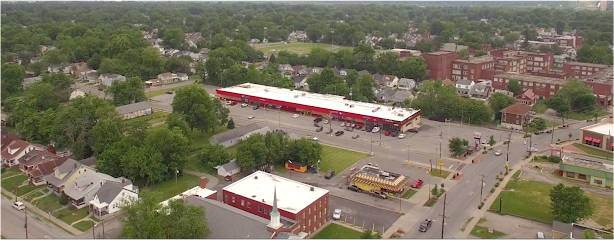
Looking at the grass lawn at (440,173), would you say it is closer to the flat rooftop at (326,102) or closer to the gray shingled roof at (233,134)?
the flat rooftop at (326,102)

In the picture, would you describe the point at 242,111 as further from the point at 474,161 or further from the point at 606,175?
the point at 606,175

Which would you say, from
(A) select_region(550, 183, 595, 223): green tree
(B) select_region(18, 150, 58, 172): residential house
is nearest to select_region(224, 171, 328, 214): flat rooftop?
(A) select_region(550, 183, 595, 223): green tree

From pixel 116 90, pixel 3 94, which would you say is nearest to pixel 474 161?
pixel 116 90

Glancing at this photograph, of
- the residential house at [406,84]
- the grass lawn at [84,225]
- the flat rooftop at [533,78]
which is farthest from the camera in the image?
the residential house at [406,84]

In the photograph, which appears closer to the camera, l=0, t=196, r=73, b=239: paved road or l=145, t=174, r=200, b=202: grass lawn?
l=0, t=196, r=73, b=239: paved road

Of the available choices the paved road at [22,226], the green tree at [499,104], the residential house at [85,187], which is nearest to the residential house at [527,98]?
the green tree at [499,104]

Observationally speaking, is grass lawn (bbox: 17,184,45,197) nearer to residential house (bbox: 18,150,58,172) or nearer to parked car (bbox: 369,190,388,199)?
residential house (bbox: 18,150,58,172)
